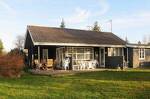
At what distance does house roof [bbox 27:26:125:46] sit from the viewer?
26.4 metres

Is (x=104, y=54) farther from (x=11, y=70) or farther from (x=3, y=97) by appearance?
(x=3, y=97)

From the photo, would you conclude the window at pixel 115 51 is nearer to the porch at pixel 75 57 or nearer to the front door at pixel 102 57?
the porch at pixel 75 57

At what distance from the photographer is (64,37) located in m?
29.1

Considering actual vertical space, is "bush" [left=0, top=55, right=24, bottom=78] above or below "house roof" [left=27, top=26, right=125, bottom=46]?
below

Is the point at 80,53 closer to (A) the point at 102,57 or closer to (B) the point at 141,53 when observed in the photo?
(A) the point at 102,57

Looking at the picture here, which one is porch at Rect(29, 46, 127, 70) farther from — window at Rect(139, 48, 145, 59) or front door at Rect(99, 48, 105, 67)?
window at Rect(139, 48, 145, 59)

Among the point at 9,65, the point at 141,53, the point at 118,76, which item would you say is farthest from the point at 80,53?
the point at 9,65

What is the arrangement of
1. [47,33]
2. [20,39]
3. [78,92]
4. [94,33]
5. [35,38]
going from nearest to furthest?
1. [78,92]
2. [35,38]
3. [47,33]
4. [94,33]
5. [20,39]

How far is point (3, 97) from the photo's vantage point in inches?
467

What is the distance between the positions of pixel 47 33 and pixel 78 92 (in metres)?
16.6

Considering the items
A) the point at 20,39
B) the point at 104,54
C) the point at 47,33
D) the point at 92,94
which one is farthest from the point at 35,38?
the point at 20,39

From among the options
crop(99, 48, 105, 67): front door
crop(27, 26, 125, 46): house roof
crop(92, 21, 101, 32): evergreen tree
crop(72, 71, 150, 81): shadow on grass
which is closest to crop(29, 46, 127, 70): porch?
crop(99, 48, 105, 67): front door

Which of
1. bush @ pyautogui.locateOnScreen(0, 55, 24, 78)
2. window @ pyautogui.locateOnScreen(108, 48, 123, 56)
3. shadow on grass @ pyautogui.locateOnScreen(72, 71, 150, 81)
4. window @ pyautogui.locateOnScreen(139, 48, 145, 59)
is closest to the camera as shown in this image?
shadow on grass @ pyautogui.locateOnScreen(72, 71, 150, 81)

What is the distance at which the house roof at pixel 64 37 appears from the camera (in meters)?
26.4
